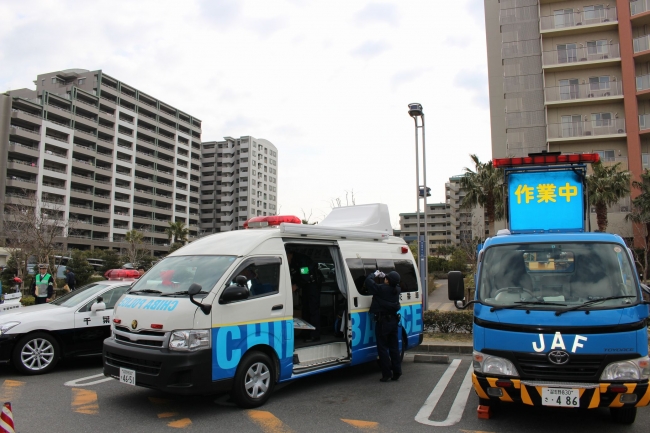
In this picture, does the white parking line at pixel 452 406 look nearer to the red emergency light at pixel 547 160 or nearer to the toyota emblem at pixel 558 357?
the toyota emblem at pixel 558 357

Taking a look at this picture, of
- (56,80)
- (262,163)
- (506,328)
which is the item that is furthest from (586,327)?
(262,163)

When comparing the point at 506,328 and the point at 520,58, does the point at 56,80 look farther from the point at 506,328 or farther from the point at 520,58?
the point at 506,328

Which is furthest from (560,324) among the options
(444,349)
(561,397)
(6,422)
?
(444,349)

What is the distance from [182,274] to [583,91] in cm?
3840

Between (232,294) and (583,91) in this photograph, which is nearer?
(232,294)

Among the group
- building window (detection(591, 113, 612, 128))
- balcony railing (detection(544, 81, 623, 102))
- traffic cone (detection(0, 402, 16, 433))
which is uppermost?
balcony railing (detection(544, 81, 623, 102))

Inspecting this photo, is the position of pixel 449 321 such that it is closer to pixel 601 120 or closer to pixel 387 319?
pixel 387 319

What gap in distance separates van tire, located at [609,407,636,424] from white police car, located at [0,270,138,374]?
7123 millimetres

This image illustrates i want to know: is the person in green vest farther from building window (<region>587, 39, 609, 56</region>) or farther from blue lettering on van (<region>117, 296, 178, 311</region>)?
building window (<region>587, 39, 609, 56</region>)

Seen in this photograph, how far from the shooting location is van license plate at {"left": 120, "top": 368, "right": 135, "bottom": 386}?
5.51m

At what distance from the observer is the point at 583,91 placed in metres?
36.1

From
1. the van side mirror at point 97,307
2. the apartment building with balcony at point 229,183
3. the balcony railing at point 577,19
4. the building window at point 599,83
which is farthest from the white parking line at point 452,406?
the apartment building with balcony at point 229,183

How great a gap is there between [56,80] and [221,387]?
272ft

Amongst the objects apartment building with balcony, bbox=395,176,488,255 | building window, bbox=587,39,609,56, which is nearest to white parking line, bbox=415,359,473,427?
building window, bbox=587,39,609,56
